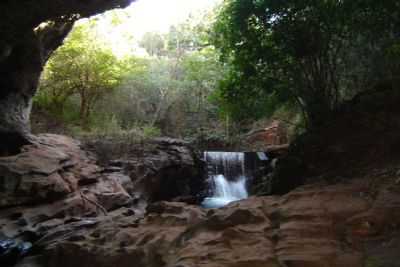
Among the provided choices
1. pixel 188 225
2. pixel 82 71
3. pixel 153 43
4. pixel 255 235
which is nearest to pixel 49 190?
pixel 188 225

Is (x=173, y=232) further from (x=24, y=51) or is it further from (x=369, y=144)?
(x=24, y=51)

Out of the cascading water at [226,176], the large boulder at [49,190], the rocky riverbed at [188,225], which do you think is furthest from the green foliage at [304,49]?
the cascading water at [226,176]

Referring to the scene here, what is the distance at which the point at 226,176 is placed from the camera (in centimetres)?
1496

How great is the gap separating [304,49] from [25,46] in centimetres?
785

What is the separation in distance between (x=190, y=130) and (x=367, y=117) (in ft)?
49.5

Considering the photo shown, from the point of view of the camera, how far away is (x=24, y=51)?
32.8ft

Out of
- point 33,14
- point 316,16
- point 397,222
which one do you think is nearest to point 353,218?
point 397,222

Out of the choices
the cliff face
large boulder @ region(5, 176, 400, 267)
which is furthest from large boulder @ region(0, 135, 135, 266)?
large boulder @ region(5, 176, 400, 267)

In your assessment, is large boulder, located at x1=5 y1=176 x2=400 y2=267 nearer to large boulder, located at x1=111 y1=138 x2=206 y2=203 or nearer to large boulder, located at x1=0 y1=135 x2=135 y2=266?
large boulder, located at x1=0 y1=135 x2=135 y2=266

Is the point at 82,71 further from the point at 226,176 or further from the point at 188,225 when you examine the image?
the point at 188,225

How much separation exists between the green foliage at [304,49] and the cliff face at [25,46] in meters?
3.34

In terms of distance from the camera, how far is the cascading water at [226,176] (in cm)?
1416

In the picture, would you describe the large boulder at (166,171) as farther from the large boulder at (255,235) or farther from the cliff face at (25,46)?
the large boulder at (255,235)

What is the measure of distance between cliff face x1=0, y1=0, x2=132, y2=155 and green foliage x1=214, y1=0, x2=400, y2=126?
334 cm
